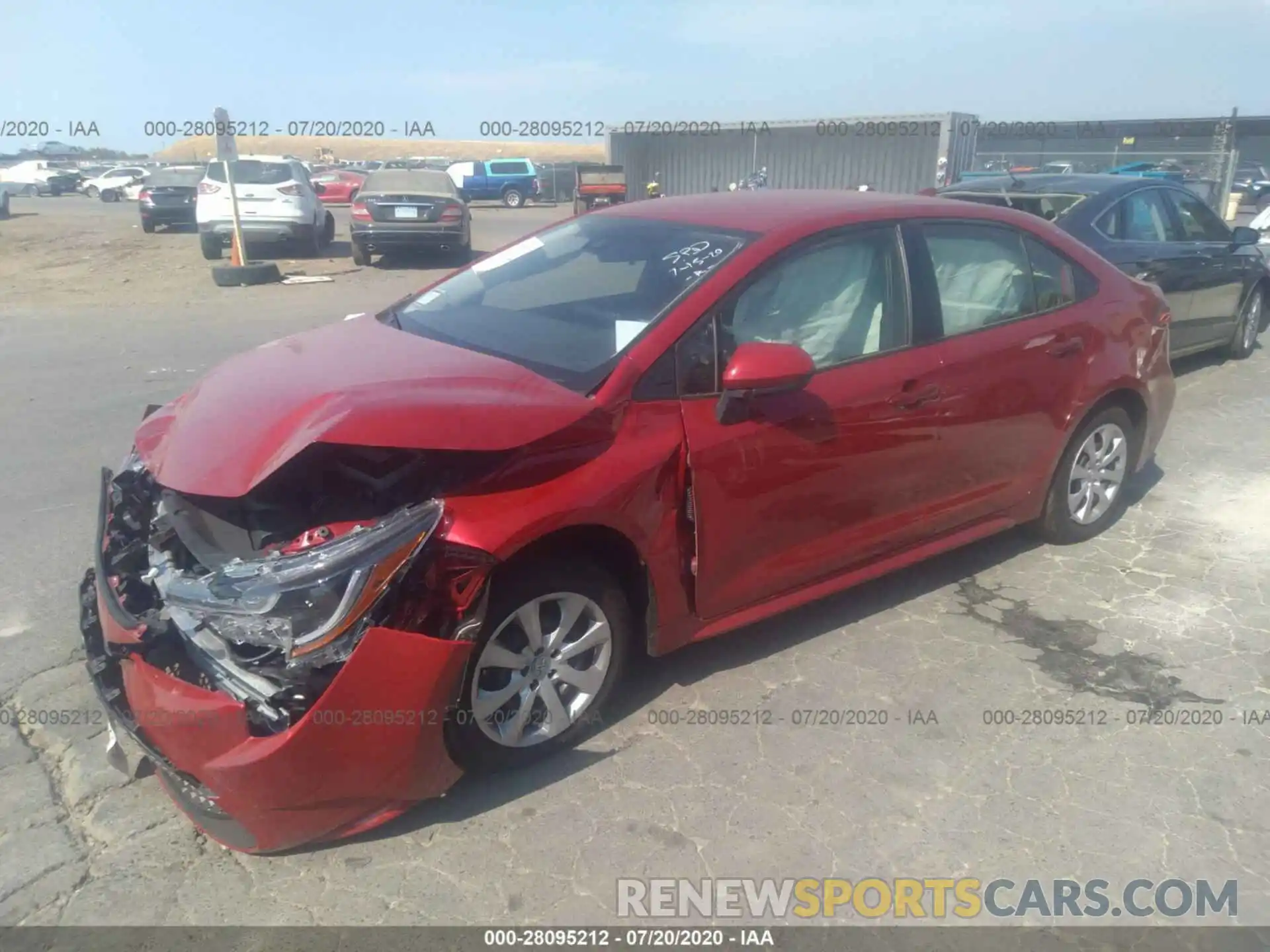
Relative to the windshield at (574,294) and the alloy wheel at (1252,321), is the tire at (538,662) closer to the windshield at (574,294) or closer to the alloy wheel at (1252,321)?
the windshield at (574,294)

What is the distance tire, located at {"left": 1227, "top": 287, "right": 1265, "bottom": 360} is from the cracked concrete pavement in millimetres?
4722

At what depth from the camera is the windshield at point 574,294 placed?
3369mm

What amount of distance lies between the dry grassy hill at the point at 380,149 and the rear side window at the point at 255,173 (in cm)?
6024

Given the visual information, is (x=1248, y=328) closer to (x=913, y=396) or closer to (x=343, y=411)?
(x=913, y=396)

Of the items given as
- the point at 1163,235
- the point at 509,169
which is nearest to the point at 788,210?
the point at 1163,235

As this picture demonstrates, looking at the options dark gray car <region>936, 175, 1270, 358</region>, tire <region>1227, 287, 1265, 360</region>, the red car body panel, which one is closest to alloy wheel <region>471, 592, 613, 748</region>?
the red car body panel

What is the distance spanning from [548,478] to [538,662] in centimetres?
60

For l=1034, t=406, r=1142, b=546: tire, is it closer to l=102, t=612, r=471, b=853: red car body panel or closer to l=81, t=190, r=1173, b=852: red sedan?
l=81, t=190, r=1173, b=852: red sedan

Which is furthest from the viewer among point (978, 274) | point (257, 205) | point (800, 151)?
point (800, 151)

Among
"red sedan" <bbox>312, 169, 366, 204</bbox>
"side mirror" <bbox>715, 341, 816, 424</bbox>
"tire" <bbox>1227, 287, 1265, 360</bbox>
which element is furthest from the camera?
"red sedan" <bbox>312, 169, 366, 204</bbox>

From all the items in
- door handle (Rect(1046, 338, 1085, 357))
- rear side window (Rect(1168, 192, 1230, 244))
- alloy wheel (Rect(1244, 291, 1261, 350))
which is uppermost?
rear side window (Rect(1168, 192, 1230, 244))

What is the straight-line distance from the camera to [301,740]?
2496 mm

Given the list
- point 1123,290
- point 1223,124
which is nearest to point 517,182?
point 1223,124

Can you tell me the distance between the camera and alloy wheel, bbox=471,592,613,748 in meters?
2.96
